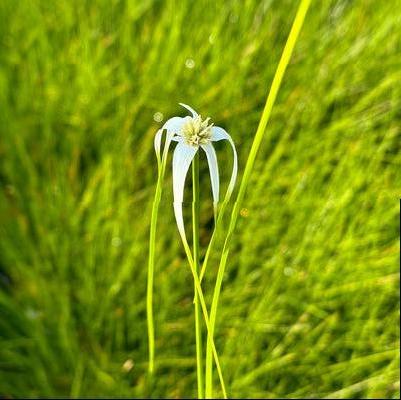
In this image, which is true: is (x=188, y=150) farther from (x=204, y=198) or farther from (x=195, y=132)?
(x=204, y=198)

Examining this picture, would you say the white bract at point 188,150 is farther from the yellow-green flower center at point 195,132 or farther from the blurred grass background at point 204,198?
the blurred grass background at point 204,198

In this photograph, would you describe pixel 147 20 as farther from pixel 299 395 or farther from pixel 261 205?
pixel 299 395

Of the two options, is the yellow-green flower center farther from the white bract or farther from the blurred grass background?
the blurred grass background

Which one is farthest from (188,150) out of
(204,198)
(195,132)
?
(204,198)

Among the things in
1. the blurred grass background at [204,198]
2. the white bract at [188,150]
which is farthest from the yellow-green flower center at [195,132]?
the blurred grass background at [204,198]

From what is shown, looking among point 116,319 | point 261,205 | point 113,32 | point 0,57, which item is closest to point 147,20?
point 113,32
